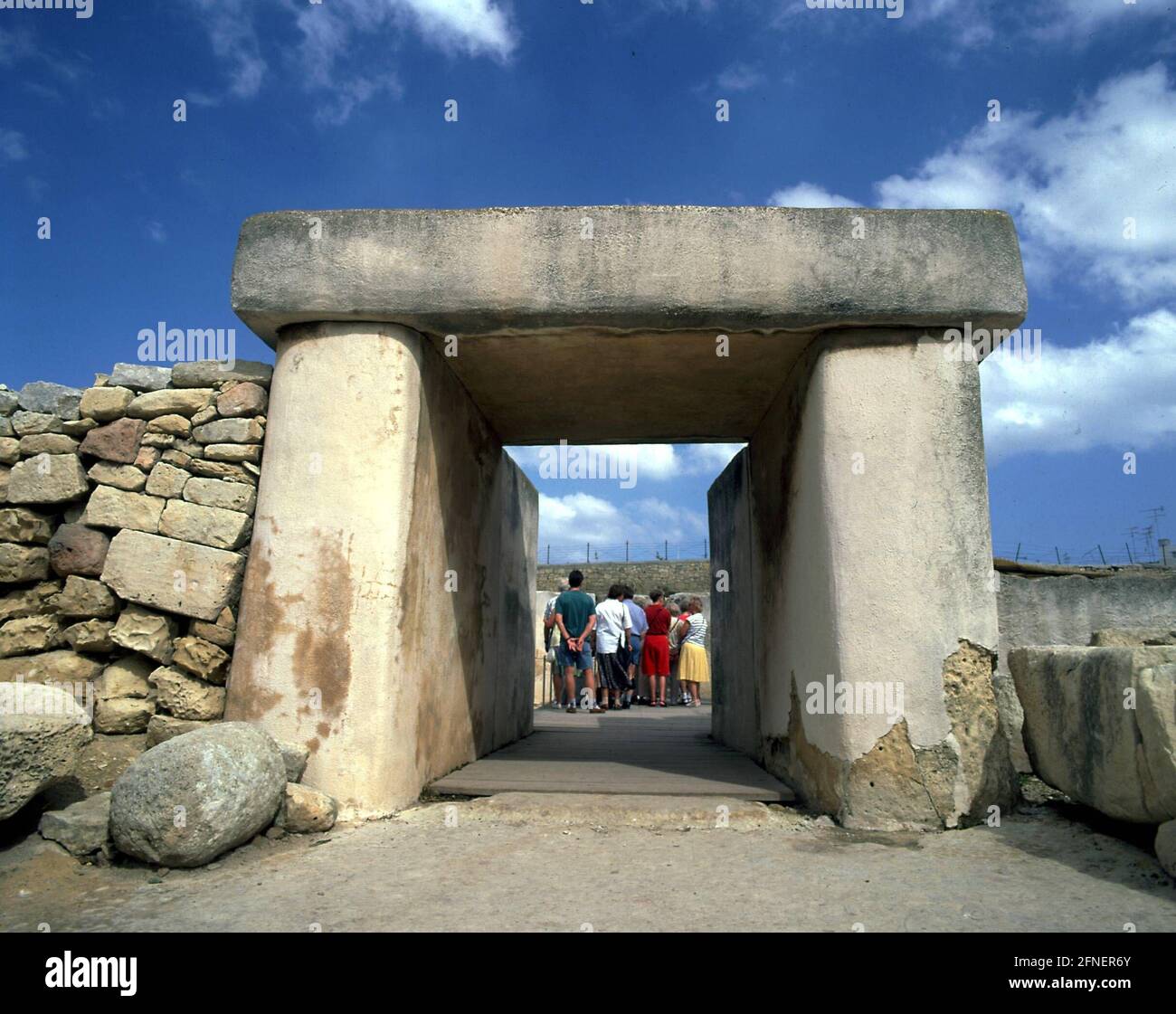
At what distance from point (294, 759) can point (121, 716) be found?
1.04 m

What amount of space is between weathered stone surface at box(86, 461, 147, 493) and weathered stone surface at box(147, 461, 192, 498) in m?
0.06

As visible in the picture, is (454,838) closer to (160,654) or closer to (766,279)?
(160,654)

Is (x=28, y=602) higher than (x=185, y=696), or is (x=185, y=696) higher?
(x=28, y=602)

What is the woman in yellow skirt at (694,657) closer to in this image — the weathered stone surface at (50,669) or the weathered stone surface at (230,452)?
the weathered stone surface at (230,452)

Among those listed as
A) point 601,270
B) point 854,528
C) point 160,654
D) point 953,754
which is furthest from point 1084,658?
point 160,654

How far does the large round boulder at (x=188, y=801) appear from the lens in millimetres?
3260

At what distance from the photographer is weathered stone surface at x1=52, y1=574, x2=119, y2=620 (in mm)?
4320

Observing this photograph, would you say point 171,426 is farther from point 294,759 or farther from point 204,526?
point 294,759

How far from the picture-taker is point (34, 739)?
328 cm

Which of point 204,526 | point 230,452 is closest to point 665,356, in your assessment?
point 230,452

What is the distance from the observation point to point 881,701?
407cm

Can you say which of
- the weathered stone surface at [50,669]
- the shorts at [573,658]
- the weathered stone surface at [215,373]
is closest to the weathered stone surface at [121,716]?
the weathered stone surface at [50,669]

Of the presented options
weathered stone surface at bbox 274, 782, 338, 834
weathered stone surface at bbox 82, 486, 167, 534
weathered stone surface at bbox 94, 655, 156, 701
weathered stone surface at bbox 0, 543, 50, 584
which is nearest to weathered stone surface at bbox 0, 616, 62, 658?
weathered stone surface at bbox 0, 543, 50, 584
